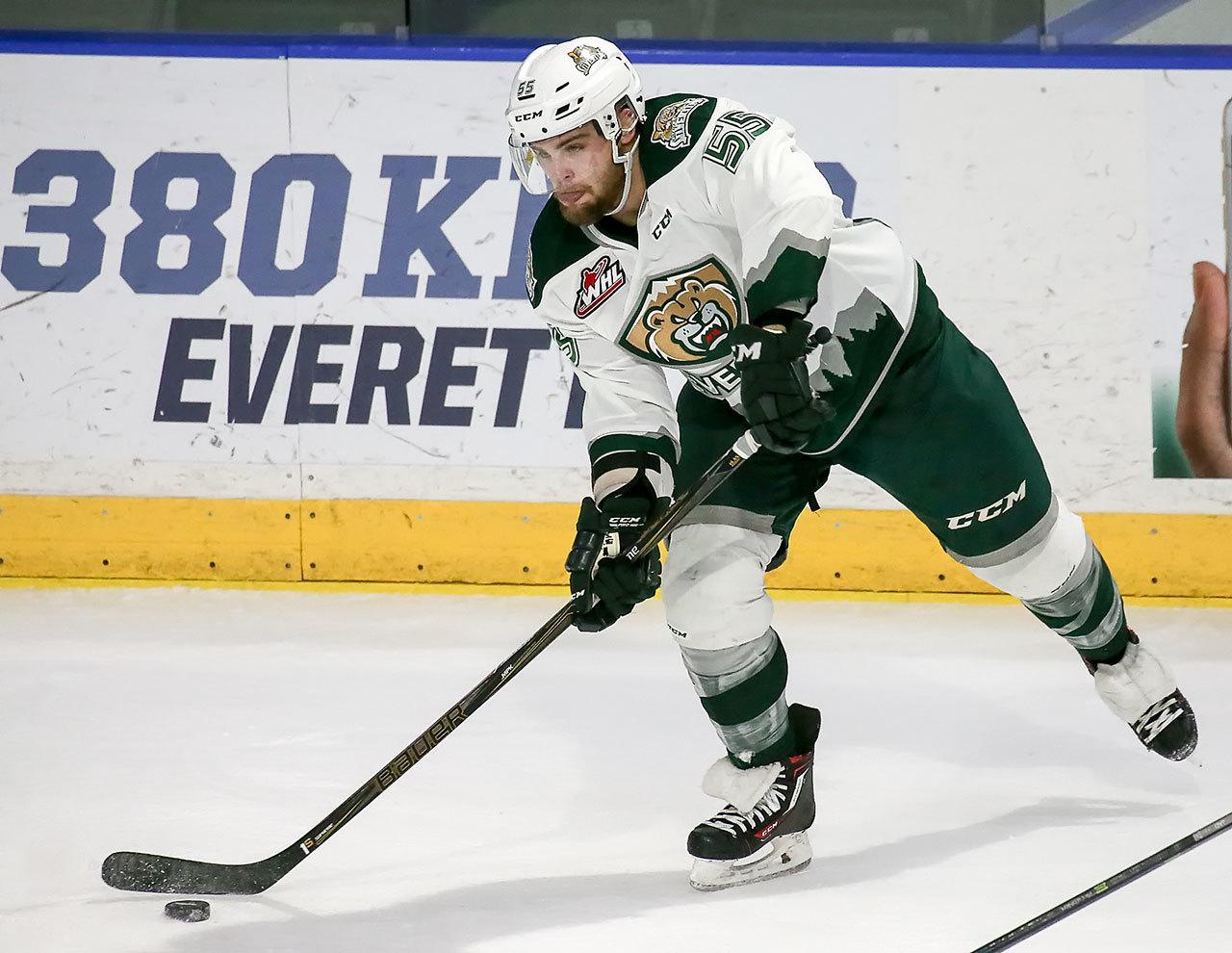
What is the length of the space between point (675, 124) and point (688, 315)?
278 mm

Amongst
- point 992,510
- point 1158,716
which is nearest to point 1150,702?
point 1158,716

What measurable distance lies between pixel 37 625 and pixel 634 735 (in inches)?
61.3

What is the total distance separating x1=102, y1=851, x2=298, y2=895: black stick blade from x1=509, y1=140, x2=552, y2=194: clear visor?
1.03 metres

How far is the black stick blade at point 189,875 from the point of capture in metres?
2.25

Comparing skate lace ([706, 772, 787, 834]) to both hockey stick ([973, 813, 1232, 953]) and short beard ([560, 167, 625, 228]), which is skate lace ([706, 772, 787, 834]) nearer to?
hockey stick ([973, 813, 1232, 953])

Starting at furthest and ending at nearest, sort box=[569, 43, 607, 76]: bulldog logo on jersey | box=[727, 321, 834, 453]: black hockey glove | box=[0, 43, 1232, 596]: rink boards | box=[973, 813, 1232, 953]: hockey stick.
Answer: box=[0, 43, 1232, 596]: rink boards → box=[569, 43, 607, 76]: bulldog logo on jersey → box=[727, 321, 834, 453]: black hockey glove → box=[973, 813, 1232, 953]: hockey stick

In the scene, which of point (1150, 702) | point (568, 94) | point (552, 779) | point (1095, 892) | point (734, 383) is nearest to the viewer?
point (1095, 892)

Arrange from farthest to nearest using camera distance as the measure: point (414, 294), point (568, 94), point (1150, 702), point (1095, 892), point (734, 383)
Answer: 1. point (414, 294)
2. point (1150, 702)
3. point (734, 383)
4. point (568, 94)
5. point (1095, 892)

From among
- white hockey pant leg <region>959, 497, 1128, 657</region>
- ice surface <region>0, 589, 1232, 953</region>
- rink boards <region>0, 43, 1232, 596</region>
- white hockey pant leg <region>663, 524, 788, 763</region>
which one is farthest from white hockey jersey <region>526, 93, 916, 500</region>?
rink boards <region>0, 43, 1232, 596</region>

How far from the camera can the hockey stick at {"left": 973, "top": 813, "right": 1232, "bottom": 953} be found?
191cm

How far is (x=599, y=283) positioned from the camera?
7.68 feet

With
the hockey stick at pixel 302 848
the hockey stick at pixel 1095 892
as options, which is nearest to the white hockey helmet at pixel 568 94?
the hockey stick at pixel 302 848

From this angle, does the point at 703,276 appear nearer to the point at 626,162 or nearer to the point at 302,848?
the point at 626,162

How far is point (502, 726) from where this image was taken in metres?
3.03
